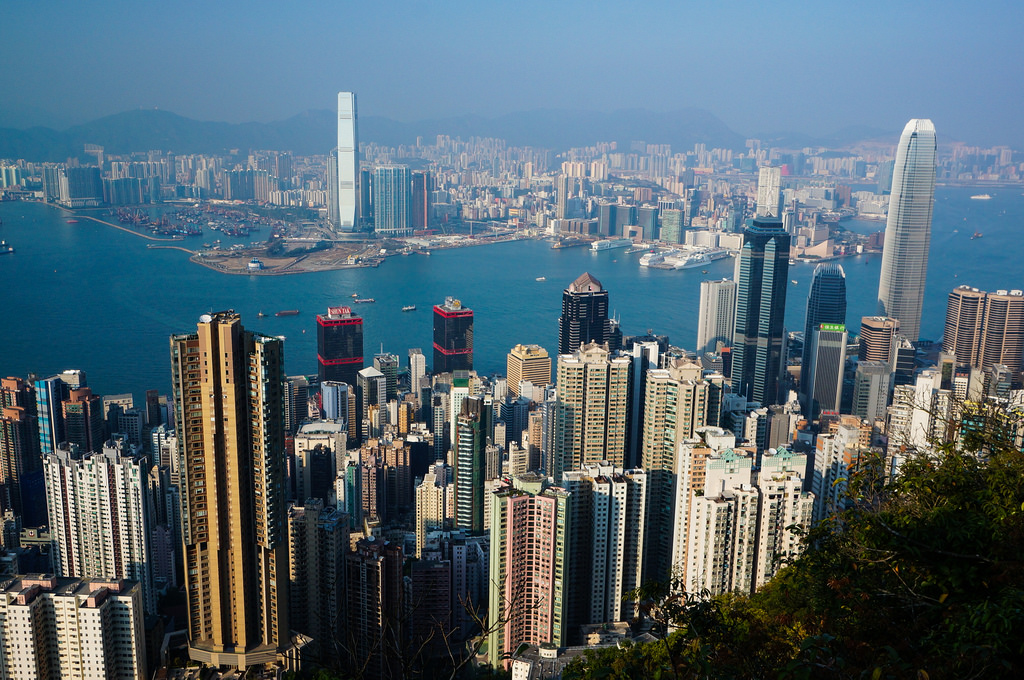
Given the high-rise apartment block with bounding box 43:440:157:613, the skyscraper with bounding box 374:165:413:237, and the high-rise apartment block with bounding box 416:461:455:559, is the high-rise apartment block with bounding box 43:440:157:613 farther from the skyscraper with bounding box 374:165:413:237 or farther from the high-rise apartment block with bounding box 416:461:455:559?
the skyscraper with bounding box 374:165:413:237

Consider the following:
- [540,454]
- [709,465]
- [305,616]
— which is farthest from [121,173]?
[709,465]

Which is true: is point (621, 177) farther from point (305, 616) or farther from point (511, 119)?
point (305, 616)

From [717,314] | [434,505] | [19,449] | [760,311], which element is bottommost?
[434,505]

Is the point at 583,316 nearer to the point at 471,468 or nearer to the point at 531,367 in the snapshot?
the point at 531,367

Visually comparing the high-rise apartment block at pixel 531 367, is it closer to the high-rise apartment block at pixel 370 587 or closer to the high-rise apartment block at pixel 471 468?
the high-rise apartment block at pixel 471 468

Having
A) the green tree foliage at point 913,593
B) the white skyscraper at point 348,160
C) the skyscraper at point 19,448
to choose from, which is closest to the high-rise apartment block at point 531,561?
the green tree foliage at point 913,593

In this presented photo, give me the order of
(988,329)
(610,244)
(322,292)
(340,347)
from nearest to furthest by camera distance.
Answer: (340,347) → (988,329) → (322,292) → (610,244)

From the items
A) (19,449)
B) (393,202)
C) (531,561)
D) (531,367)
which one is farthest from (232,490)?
(393,202)
